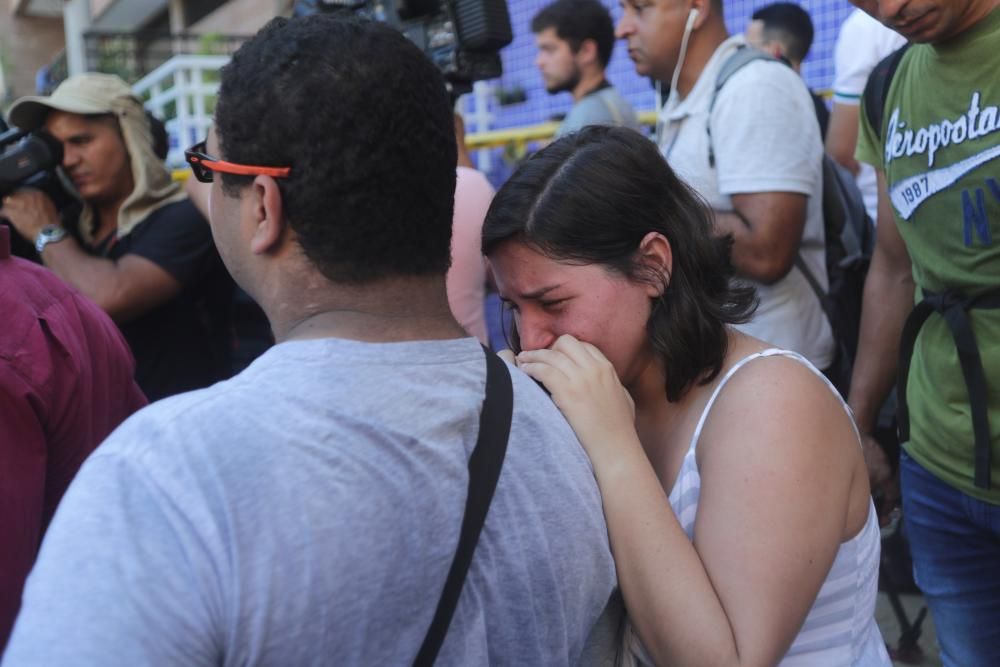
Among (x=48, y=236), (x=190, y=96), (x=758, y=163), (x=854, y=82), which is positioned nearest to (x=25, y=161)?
(x=48, y=236)

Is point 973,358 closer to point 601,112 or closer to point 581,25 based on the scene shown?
point 601,112

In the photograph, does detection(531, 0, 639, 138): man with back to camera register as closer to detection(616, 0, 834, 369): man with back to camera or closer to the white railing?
detection(616, 0, 834, 369): man with back to camera

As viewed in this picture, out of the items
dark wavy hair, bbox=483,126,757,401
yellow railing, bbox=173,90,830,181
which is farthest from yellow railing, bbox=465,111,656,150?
dark wavy hair, bbox=483,126,757,401

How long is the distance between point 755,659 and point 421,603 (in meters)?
0.53

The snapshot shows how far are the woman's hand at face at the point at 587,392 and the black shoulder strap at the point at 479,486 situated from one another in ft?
0.76

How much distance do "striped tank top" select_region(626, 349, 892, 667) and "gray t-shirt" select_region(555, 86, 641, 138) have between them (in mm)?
2347

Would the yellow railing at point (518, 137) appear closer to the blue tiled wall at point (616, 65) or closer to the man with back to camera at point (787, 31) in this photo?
the man with back to camera at point (787, 31)

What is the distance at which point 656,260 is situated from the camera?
1.73 m

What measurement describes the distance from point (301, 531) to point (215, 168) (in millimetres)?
436

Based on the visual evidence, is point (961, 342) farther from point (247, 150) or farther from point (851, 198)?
point (247, 150)

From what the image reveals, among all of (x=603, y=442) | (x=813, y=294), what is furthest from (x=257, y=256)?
(x=813, y=294)

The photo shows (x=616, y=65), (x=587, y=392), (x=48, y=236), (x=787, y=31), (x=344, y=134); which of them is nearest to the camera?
(x=344, y=134)

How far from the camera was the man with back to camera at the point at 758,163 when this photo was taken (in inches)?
106

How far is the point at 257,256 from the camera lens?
1174 millimetres
